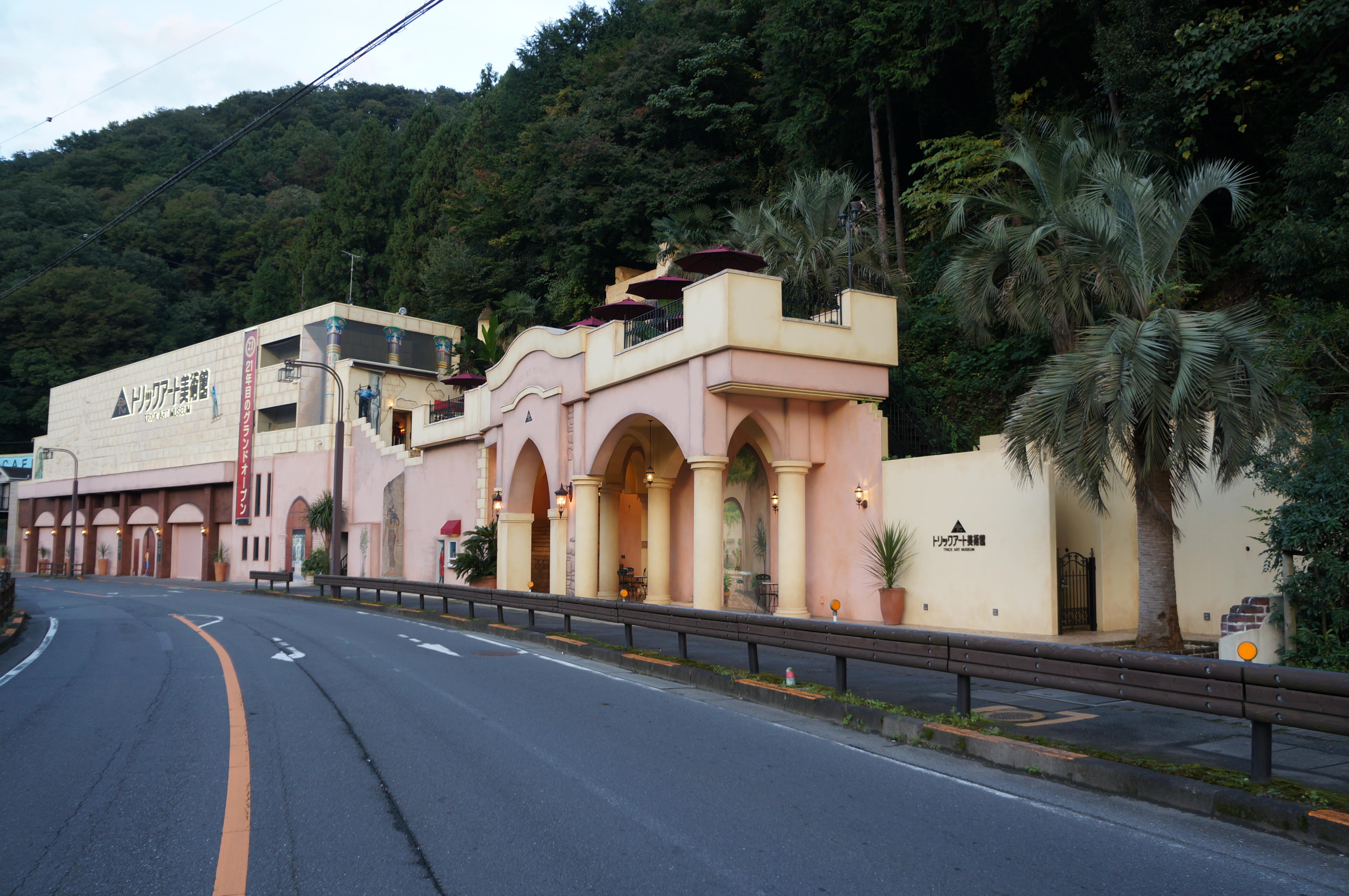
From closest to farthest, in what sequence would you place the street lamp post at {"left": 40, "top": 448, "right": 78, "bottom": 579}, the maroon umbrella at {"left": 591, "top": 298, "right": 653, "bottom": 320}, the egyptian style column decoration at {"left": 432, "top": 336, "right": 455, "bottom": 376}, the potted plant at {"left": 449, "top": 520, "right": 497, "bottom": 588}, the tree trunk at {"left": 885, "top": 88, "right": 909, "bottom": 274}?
the maroon umbrella at {"left": 591, "top": 298, "right": 653, "bottom": 320}
the tree trunk at {"left": 885, "top": 88, "right": 909, "bottom": 274}
the potted plant at {"left": 449, "top": 520, "right": 497, "bottom": 588}
the egyptian style column decoration at {"left": 432, "top": 336, "right": 455, "bottom": 376}
the street lamp post at {"left": 40, "top": 448, "right": 78, "bottom": 579}

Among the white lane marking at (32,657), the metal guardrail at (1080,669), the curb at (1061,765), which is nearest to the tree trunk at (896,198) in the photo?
the metal guardrail at (1080,669)

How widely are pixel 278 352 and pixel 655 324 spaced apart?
34423 mm

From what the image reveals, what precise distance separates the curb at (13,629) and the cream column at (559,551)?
11.2m

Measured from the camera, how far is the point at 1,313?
69.7m

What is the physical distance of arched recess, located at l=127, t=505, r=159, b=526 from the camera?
53.9 meters

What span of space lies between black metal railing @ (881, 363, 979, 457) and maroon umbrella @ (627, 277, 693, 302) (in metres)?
5.21

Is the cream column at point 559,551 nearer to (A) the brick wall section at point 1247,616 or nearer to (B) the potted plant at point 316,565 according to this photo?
(A) the brick wall section at point 1247,616

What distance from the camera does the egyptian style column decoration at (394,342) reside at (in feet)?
158

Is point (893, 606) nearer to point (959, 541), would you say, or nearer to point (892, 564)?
point (892, 564)

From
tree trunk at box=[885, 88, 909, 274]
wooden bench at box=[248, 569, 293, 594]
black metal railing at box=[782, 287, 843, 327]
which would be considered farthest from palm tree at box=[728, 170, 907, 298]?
wooden bench at box=[248, 569, 293, 594]

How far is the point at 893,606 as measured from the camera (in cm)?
1797

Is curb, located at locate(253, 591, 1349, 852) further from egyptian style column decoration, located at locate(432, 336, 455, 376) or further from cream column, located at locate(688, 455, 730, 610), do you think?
egyptian style column decoration, located at locate(432, 336, 455, 376)

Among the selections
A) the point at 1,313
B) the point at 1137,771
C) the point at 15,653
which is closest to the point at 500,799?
the point at 1137,771

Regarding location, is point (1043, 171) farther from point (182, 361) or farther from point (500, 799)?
point (182, 361)
